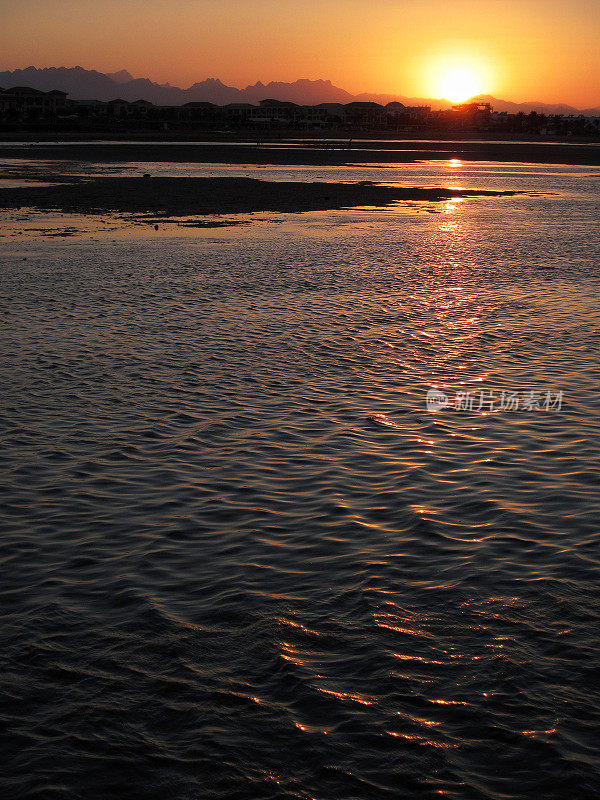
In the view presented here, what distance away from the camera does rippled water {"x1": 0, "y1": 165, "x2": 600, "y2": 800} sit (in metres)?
5.86

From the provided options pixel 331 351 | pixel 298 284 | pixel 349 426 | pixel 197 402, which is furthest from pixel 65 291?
pixel 349 426

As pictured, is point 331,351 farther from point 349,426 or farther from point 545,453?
point 545,453

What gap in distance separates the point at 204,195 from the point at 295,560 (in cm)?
4488

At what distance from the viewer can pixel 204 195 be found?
50875mm

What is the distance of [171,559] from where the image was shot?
8.60 metres

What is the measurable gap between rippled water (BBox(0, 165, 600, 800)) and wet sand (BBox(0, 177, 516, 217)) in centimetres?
2675

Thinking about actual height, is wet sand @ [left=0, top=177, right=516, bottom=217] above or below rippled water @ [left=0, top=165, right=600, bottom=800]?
above

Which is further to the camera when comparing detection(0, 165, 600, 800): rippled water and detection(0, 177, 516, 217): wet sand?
detection(0, 177, 516, 217): wet sand

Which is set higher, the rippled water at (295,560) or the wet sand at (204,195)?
the wet sand at (204,195)

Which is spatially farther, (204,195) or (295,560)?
(204,195)

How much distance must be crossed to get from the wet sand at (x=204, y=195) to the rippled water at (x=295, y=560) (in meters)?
26.8

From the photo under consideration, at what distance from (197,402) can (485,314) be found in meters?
9.70

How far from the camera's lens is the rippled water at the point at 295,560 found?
5.86 m

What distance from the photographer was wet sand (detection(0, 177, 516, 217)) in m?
45.0
